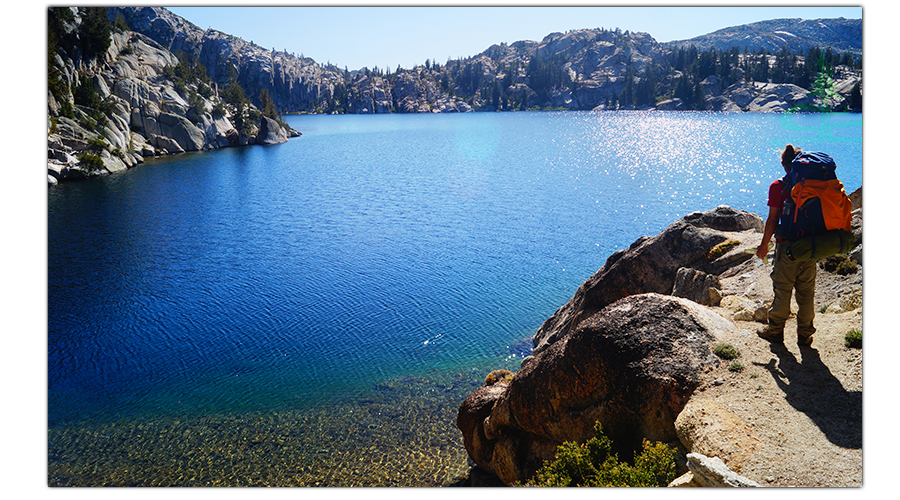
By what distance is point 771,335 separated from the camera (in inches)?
348

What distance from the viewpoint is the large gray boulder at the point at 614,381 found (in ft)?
27.3

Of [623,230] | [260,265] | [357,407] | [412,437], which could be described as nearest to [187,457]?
[357,407]

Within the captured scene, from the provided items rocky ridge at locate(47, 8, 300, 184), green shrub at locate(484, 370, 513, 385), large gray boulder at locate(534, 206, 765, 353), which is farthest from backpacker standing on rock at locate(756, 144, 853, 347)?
rocky ridge at locate(47, 8, 300, 184)

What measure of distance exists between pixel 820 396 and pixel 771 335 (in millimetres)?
1493

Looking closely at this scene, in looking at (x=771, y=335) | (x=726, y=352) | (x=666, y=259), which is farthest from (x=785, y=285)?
(x=666, y=259)

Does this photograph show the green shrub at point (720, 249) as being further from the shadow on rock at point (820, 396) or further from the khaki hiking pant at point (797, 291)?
the shadow on rock at point (820, 396)

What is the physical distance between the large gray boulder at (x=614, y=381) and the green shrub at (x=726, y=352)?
0.13 metres

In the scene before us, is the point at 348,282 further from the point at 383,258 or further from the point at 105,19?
the point at 105,19

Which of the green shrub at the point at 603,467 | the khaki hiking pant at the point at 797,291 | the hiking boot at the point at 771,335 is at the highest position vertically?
the khaki hiking pant at the point at 797,291

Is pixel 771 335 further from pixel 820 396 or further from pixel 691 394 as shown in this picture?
pixel 691 394

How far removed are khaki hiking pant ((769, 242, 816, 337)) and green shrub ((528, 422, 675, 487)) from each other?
3009 millimetres

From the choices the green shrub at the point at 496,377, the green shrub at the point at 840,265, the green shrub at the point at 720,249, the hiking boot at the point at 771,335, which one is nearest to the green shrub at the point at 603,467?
the hiking boot at the point at 771,335

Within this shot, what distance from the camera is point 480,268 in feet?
97.1

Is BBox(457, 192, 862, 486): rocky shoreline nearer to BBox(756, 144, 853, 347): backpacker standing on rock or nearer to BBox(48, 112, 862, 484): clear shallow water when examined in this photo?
BBox(756, 144, 853, 347): backpacker standing on rock
